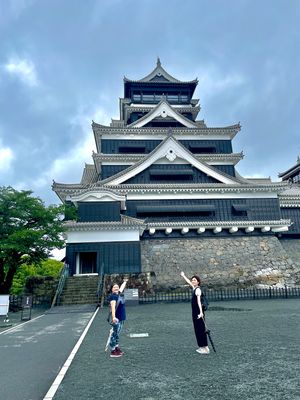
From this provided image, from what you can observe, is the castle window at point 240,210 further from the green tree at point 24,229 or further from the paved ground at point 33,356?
the paved ground at point 33,356

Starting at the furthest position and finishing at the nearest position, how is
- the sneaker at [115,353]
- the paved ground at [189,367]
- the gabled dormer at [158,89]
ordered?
the gabled dormer at [158,89], the sneaker at [115,353], the paved ground at [189,367]

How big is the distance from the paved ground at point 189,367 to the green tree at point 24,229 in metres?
8.92

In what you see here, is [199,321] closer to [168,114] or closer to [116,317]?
[116,317]

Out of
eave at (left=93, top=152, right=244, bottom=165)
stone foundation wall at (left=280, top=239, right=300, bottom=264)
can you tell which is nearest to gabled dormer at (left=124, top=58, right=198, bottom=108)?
eave at (left=93, top=152, right=244, bottom=165)

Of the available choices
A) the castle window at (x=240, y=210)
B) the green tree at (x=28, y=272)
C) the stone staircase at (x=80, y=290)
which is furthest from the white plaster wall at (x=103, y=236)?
the green tree at (x=28, y=272)

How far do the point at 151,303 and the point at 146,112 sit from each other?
2172cm

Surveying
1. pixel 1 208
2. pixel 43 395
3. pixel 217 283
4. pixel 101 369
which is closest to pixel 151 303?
pixel 217 283

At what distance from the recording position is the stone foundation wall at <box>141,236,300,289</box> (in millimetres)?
21484

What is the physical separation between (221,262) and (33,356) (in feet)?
58.1

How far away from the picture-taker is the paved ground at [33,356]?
179 inches

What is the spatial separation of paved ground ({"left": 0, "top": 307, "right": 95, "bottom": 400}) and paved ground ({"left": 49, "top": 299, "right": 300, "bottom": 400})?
0.38 m

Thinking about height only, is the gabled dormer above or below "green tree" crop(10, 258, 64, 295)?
above

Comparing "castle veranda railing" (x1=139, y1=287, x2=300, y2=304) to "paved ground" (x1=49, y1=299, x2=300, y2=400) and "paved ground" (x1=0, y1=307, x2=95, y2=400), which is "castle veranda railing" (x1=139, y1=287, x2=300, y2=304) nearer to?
"paved ground" (x1=0, y1=307, x2=95, y2=400)

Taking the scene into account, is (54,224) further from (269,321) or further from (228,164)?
(228,164)
